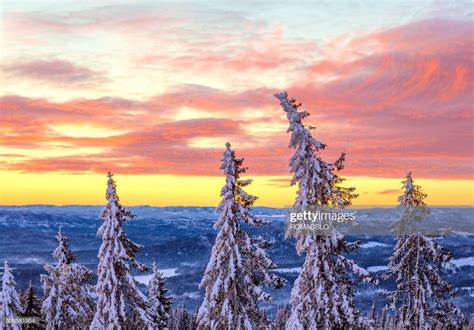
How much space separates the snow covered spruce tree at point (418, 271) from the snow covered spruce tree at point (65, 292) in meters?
18.9

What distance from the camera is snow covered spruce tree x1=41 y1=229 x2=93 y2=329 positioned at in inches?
1375

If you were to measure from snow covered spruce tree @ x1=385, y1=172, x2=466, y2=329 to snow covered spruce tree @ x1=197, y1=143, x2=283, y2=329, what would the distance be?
27.3ft

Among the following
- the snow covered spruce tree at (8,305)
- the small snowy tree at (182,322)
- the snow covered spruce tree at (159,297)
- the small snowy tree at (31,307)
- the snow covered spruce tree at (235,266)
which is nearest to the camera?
the snow covered spruce tree at (235,266)

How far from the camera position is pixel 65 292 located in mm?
36969

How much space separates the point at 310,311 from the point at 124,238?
10.2 meters

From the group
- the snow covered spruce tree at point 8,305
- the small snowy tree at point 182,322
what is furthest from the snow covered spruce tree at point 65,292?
the small snowy tree at point 182,322

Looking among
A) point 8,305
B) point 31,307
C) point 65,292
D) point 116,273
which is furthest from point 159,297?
point 116,273

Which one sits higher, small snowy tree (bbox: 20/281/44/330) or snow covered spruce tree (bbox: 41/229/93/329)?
snow covered spruce tree (bbox: 41/229/93/329)

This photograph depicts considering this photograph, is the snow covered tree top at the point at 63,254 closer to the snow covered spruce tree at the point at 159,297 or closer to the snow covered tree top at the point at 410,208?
the snow covered spruce tree at the point at 159,297

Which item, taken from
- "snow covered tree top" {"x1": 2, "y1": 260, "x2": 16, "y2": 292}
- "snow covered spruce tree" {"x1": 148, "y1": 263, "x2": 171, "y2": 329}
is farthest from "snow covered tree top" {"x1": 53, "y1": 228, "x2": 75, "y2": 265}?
"snow covered spruce tree" {"x1": 148, "y1": 263, "x2": 171, "y2": 329}

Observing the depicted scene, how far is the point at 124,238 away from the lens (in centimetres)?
2620

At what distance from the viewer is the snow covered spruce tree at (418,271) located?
92.0 feet

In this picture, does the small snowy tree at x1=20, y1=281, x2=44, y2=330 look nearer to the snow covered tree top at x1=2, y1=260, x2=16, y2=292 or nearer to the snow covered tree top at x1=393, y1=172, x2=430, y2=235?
the snow covered tree top at x1=2, y1=260, x2=16, y2=292

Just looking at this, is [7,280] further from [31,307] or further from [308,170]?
[308,170]
